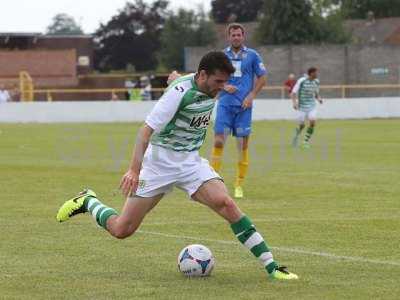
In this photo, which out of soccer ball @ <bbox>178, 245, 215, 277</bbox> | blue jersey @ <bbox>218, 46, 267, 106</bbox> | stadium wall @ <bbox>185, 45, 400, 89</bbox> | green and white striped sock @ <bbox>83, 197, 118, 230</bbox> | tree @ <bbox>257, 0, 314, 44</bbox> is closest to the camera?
soccer ball @ <bbox>178, 245, 215, 277</bbox>

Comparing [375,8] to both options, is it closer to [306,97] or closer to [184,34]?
[184,34]

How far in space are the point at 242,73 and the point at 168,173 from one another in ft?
22.2

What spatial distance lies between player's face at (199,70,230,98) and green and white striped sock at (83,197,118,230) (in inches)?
59.1

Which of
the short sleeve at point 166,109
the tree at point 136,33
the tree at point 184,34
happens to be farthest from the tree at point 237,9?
the short sleeve at point 166,109

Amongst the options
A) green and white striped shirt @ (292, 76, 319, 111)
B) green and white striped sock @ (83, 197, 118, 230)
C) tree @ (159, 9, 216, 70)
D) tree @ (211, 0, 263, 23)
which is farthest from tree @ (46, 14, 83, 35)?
green and white striped sock @ (83, 197, 118, 230)

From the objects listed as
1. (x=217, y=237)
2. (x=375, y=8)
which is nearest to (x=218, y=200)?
(x=217, y=237)

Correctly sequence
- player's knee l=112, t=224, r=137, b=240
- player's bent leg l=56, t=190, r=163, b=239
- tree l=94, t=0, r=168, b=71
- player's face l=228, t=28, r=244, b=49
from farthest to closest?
tree l=94, t=0, r=168, b=71, player's face l=228, t=28, r=244, b=49, player's knee l=112, t=224, r=137, b=240, player's bent leg l=56, t=190, r=163, b=239

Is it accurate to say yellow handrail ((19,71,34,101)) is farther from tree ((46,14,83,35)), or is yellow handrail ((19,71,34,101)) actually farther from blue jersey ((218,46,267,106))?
tree ((46,14,83,35))

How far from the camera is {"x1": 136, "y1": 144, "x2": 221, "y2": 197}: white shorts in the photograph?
870 cm

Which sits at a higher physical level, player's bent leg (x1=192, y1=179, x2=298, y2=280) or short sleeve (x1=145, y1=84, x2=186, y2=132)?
short sleeve (x1=145, y1=84, x2=186, y2=132)

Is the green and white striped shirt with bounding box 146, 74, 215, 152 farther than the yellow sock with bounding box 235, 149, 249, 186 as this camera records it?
No

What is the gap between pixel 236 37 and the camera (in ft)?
48.1

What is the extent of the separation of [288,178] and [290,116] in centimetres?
2822

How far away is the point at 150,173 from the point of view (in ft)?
28.6
